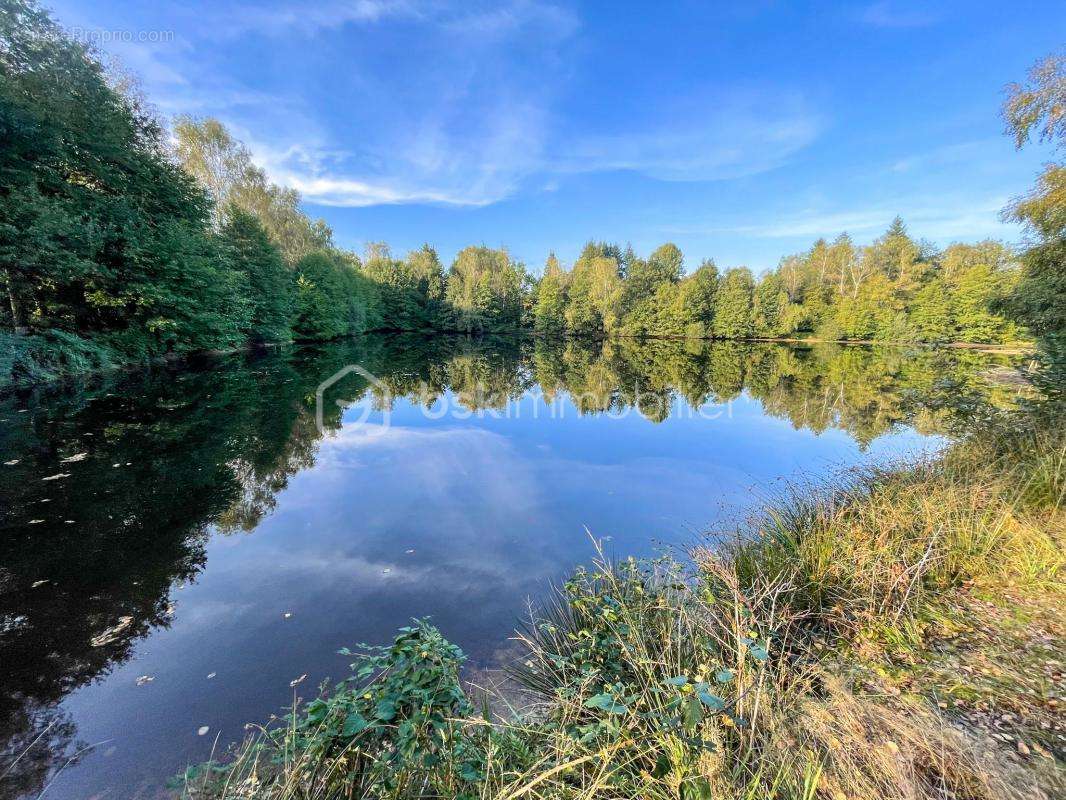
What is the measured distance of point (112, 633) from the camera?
3.73 m

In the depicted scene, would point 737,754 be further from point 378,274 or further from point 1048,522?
point 378,274

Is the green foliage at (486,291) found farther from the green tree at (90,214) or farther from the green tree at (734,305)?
the green tree at (90,214)

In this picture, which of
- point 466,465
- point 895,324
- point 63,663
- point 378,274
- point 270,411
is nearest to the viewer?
point 63,663

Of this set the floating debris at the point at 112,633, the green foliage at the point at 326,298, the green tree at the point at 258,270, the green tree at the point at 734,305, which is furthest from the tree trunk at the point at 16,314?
the green tree at the point at 734,305

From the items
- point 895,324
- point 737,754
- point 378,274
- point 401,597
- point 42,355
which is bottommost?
point 401,597

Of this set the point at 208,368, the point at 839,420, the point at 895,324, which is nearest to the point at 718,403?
the point at 839,420

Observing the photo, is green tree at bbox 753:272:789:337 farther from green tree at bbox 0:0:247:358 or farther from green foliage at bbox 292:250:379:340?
green tree at bbox 0:0:247:358

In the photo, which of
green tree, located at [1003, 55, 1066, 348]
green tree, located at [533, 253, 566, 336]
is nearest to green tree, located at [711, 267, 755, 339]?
green tree, located at [533, 253, 566, 336]

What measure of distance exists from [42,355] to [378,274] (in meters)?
41.6

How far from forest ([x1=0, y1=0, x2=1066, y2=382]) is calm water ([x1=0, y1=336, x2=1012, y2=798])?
3171mm

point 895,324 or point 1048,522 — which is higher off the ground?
point 895,324

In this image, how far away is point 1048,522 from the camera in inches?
169

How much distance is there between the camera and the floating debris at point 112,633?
3615mm

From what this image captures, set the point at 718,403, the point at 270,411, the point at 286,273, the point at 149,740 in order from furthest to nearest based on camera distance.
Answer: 1. the point at 286,273
2. the point at 718,403
3. the point at 270,411
4. the point at 149,740
